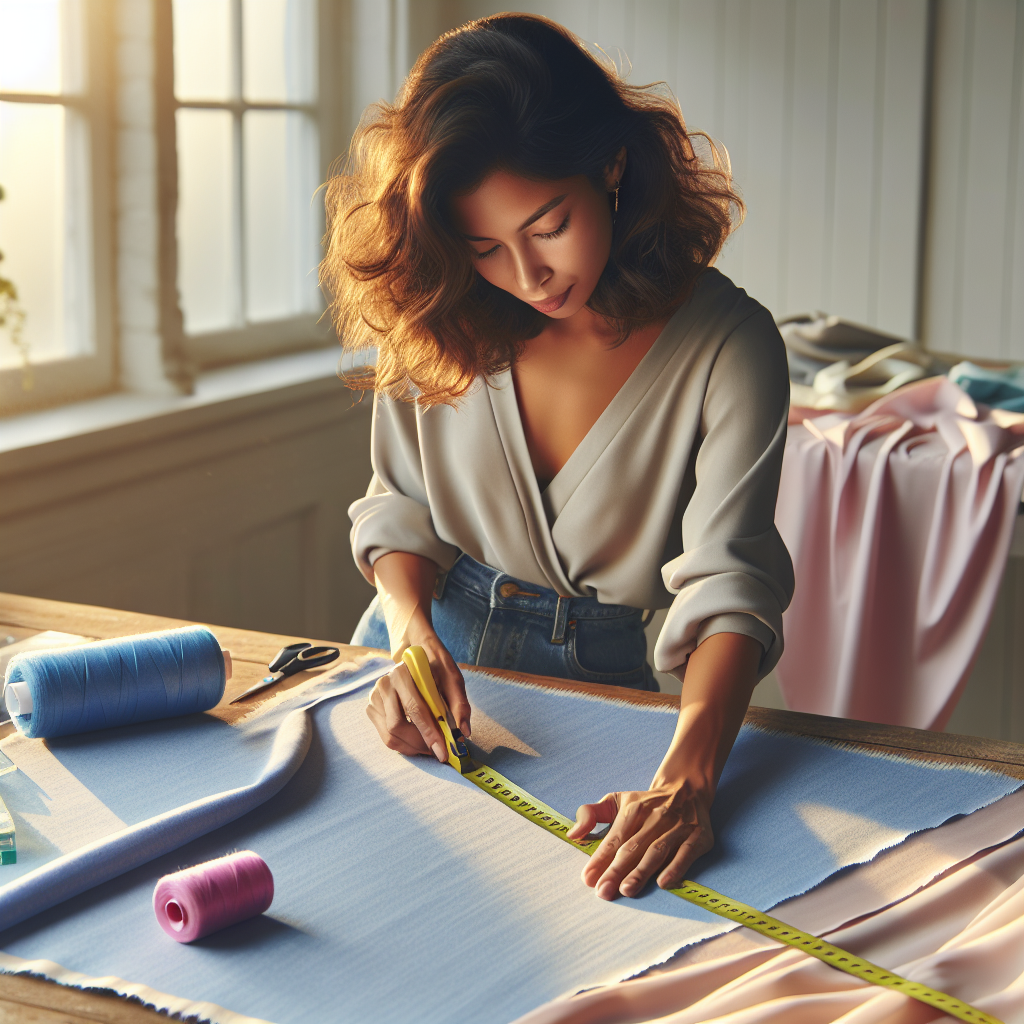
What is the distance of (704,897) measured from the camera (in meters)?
0.96

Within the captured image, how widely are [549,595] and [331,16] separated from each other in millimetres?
2503

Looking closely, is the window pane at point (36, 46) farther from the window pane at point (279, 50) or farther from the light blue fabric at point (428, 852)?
the light blue fabric at point (428, 852)

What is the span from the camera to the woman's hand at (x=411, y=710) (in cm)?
122

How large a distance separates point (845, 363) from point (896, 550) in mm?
663

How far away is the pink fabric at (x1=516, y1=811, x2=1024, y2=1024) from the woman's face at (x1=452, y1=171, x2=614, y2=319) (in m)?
0.80

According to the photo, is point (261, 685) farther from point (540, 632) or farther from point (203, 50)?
point (203, 50)

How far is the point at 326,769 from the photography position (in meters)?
1.20

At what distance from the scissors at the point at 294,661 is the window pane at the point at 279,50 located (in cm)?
222

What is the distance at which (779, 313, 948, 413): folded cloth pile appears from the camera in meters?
2.88

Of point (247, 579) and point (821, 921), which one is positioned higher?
point (821, 921)

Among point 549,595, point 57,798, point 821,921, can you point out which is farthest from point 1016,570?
point 57,798

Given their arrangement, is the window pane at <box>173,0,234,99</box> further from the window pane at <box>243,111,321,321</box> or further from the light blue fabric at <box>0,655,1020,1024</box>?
the light blue fabric at <box>0,655,1020,1024</box>

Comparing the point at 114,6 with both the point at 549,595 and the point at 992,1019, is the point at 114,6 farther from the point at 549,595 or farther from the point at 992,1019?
the point at 992,1019

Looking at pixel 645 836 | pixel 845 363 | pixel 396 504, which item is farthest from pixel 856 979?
pixel 845 363
